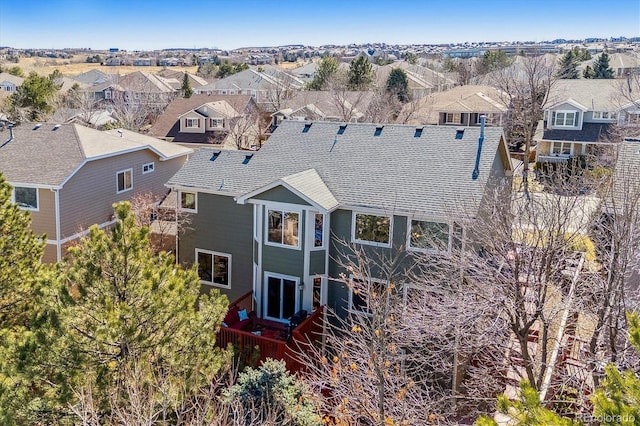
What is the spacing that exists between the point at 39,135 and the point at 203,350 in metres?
20.4

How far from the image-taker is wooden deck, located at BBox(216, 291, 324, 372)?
53.5 feet

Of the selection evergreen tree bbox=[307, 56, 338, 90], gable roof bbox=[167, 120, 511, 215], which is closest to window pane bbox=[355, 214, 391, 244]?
gable roof bbox=[167, 120, 511, 215]

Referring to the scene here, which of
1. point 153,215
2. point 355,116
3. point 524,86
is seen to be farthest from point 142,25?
point 153,215

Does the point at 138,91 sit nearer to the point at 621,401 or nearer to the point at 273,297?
the point at 273,297

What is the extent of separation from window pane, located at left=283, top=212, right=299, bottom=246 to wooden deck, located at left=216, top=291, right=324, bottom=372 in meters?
2.68

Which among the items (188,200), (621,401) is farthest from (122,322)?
(188,200)

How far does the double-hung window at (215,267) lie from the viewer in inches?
843

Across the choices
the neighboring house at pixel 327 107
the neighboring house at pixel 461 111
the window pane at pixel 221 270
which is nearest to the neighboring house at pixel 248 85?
the neighboring house at pixel 327 107

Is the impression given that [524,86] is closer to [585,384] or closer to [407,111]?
[407,111]

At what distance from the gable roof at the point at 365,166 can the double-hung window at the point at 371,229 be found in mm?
498

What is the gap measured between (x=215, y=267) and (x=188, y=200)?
305 centimetres

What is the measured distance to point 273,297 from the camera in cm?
1947

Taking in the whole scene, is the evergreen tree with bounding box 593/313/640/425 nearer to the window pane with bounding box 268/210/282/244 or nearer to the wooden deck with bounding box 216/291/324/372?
the wooden deck with bounding box 216/291/324/372

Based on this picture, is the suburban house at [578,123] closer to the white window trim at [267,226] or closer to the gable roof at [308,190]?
the gable roof at [308,190]
